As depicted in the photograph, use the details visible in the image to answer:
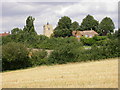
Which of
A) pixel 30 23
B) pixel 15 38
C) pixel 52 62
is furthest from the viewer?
pixel 30 23

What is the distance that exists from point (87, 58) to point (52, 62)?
5419 mm

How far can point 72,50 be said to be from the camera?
37219 millimetres

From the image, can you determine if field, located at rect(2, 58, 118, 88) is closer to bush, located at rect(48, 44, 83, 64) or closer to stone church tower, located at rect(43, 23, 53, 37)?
bush, located at rect(48, 44, 83, 64)

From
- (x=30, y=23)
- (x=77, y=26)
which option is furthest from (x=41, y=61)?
(x=77, y=26)

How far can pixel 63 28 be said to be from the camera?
97875 millimetres

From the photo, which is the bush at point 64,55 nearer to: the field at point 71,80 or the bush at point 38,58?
the bush at point 38,58

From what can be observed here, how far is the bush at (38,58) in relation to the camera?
37156 mm

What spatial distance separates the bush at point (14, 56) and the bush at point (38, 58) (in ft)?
2.85

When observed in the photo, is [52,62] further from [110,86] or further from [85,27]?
[85,27]

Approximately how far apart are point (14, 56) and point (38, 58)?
420cm

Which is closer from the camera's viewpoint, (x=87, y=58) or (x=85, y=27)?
(x=87, y=58)

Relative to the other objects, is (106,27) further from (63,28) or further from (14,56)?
(14,56)

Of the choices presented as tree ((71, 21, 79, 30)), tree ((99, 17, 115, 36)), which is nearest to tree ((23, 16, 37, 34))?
tree ((99, 17, 115, 36))

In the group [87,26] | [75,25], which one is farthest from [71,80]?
[75,25]
